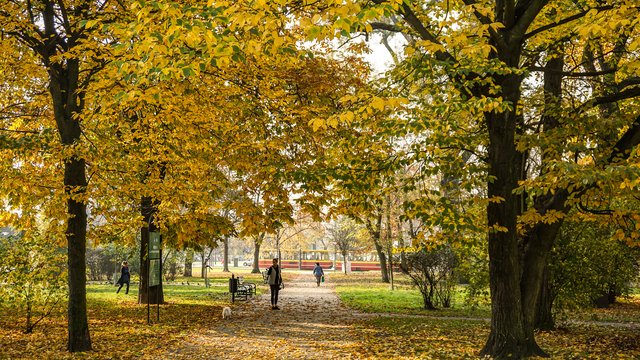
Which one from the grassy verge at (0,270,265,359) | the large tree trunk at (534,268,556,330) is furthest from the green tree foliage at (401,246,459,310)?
the grassy verge at (0,270,265,359)

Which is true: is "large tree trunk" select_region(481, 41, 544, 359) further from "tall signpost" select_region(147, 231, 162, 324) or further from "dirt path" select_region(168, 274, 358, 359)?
"tall signpost" select_region(147, 231, 162, 324)

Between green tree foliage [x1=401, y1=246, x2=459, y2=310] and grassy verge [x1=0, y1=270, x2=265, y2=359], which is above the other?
green tree foliage [x1=401, y1=246, x2=459, y2=310]

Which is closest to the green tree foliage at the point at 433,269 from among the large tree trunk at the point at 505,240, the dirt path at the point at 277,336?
the dirt path at the point at 277,336

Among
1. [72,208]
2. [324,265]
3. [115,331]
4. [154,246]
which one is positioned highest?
[72,208]

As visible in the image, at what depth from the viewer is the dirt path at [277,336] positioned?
31.9 ft

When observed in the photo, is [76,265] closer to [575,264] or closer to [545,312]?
[545,312]

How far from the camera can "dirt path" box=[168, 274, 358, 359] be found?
383 inches

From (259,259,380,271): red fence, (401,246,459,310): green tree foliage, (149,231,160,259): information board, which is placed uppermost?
(149,231,160,259): information board

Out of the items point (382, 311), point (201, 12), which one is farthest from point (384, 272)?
point (201, 12)

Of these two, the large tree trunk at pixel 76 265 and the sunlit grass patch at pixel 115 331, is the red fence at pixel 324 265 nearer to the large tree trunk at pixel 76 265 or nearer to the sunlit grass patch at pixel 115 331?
the sunlit grass patch at pixel 115 331

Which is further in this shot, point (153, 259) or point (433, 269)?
point (433, 269)

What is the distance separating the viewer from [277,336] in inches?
465

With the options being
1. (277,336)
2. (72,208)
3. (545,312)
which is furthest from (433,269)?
(72,208)

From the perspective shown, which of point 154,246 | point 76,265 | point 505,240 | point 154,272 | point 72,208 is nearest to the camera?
point 505,240
